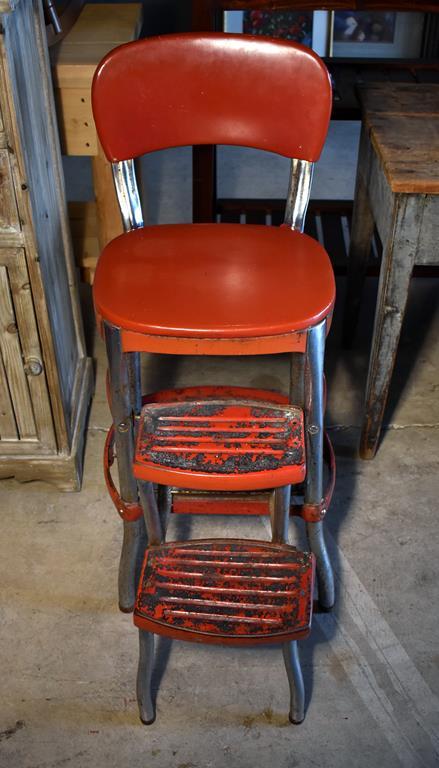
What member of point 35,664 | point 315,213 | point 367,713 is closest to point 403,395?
point 315,213

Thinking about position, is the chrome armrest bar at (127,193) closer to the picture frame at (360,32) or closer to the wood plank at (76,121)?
the wood plank at (76,121)

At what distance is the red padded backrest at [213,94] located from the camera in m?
1.59

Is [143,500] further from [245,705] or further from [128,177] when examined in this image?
[128,177]

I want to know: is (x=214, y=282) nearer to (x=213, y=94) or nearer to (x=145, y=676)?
(x=213, y=94)

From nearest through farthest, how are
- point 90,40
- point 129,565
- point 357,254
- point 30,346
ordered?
point 129,565 < point 30,346 < point 90,40 < point 357,254

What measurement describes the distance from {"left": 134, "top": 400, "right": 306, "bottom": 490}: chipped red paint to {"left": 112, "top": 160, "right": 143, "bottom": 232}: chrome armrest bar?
1.36 ft

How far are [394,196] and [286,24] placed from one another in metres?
2.94

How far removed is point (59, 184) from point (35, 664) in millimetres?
1078

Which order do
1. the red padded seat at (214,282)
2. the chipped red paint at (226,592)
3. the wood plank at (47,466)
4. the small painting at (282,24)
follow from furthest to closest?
the small painting at (282,24)
the wood plank at (47,466)
the chipped red paint at (226,592)
the red padded seat at (214,282)

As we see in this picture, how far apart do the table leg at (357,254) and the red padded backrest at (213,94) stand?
61 centimetres

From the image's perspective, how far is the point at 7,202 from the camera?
67.6 inches

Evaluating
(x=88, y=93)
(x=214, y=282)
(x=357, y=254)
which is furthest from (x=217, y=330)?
(x=357, y=254)

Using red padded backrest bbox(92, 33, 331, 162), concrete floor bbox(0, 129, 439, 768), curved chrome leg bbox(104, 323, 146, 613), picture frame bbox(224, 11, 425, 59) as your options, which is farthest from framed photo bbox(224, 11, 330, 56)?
curved chrome leg bbox(104, 323, 146, 613)

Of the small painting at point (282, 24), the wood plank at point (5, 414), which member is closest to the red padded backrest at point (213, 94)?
the wood plank at point (5, 414)
